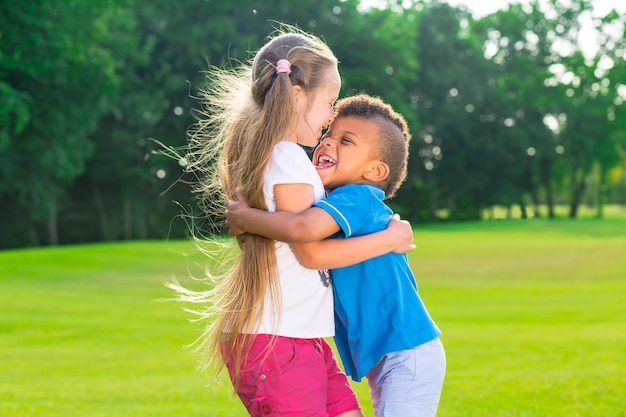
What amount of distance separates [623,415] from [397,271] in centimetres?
368

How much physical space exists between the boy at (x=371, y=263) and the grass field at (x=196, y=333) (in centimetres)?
63

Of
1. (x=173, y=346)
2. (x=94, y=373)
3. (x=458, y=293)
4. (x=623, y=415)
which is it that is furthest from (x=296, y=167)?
(x=458, y=293)

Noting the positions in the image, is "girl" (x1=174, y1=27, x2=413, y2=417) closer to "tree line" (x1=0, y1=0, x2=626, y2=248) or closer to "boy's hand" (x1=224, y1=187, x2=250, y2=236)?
"boy's hand" (x1=224, y1=187, x2=250, y2=236)

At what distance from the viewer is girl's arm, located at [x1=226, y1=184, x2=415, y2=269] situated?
9.29ft

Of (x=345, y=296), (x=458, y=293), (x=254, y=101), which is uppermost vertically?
(x=254, y=101)

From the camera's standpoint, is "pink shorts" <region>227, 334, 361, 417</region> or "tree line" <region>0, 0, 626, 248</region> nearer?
"pink shorts" <region>227, 334, 361, 417</region>

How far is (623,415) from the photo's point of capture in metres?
5.99

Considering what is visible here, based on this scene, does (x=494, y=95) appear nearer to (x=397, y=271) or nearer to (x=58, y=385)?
(x=58, y=385)

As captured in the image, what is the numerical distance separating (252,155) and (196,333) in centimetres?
1020

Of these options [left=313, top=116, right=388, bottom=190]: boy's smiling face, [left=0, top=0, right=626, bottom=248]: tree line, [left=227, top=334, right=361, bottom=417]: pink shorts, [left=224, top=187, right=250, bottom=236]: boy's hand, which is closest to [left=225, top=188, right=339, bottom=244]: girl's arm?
[left=224, top=187, right=250, bottom=236]: boy's hand

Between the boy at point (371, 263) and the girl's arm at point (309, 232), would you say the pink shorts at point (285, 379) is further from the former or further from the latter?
the girl's arm at point (309, 232)

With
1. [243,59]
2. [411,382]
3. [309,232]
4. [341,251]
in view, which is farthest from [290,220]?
[243,59]

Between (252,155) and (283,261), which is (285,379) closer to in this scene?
(283,261)

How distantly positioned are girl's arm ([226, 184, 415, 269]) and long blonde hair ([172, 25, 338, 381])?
86mm
